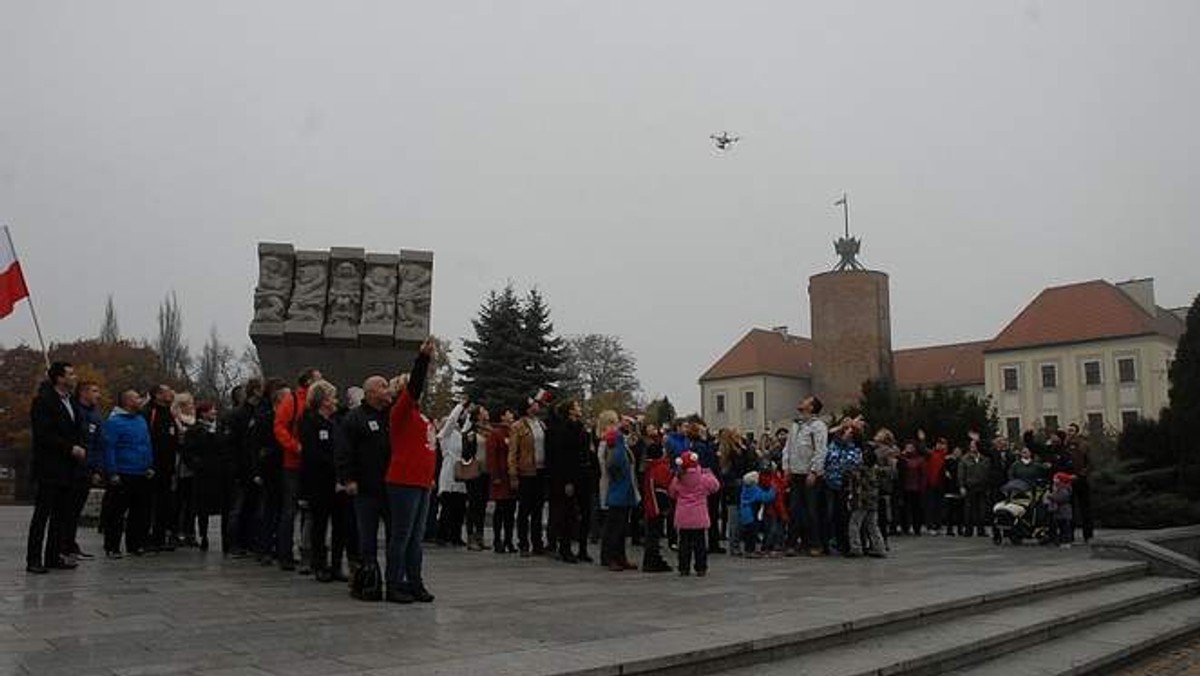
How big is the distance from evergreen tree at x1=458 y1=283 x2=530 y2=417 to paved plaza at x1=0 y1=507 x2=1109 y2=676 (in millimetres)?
28091

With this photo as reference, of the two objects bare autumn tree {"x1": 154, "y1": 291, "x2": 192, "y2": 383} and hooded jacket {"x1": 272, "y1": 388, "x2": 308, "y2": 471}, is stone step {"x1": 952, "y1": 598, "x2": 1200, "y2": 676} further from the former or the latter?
bare autumn tree {"x1": 154, "y1": 291, "x2": 192, "y2": 383}

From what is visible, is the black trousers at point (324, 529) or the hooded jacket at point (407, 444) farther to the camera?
the black trousers at point (324, 529)

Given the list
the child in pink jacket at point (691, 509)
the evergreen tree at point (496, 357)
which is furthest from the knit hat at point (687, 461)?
the evergreen tree at point (496, 357)

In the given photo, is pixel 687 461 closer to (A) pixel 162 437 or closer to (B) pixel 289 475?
(B) pixel 289 475

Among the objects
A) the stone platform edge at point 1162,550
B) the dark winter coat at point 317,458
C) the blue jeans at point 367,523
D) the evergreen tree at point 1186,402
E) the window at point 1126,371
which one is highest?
the window at point 1126,371

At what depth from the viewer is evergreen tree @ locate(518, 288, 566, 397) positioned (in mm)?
41031

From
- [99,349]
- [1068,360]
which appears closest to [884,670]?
[99,349]

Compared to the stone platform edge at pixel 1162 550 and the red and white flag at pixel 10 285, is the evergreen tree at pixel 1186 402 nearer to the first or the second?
the stone platform edge at pixel 1162 550

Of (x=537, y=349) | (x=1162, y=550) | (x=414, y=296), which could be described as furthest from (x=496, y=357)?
(x=1162, y=550)

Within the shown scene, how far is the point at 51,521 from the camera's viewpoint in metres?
9.48

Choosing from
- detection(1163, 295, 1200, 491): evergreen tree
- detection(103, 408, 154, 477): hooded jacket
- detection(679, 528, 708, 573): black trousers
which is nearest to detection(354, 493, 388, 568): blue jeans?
detection(103, 408, 154, 477): hooded jacket

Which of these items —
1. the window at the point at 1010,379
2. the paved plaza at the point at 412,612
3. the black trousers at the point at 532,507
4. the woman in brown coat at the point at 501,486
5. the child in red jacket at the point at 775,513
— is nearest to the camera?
the paved plaza at the point at 412,612

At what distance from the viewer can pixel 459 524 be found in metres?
14.2

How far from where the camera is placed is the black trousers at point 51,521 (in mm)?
9039
